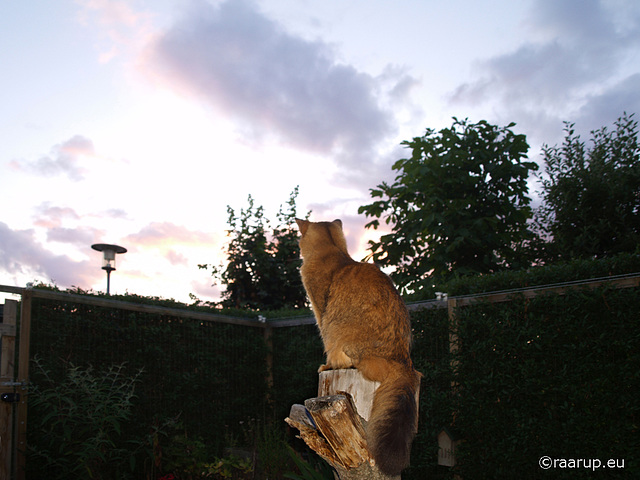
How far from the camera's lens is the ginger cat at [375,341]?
2.47 m

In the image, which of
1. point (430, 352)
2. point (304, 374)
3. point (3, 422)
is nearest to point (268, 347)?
point (304, 374)

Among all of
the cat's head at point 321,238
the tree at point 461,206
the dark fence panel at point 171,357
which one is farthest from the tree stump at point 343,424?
the tree at point 461,206

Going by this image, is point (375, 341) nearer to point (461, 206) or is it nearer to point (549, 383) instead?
point (549, 383)

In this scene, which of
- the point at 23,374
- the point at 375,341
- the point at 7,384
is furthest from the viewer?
the point at 23,374

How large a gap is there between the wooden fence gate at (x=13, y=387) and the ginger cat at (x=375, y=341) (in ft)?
10.8

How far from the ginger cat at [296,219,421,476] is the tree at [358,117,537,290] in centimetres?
520

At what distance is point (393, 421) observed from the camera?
249cm

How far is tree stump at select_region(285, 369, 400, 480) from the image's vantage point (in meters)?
2.56

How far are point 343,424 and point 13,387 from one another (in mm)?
3964

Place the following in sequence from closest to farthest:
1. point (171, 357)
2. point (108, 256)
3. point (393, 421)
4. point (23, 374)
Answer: point (393, 421) → point (23, 374) → point (171, 357) → point (108, 256)

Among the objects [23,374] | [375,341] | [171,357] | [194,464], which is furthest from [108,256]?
[375,341]

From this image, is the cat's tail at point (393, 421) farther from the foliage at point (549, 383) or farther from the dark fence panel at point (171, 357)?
the dark fence panel at point (171, 357)

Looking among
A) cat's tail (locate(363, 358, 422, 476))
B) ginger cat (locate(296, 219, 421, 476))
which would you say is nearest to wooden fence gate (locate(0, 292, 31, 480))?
ginger cat (locate(296, 219, 421, 476))

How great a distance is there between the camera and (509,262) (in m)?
9.16
